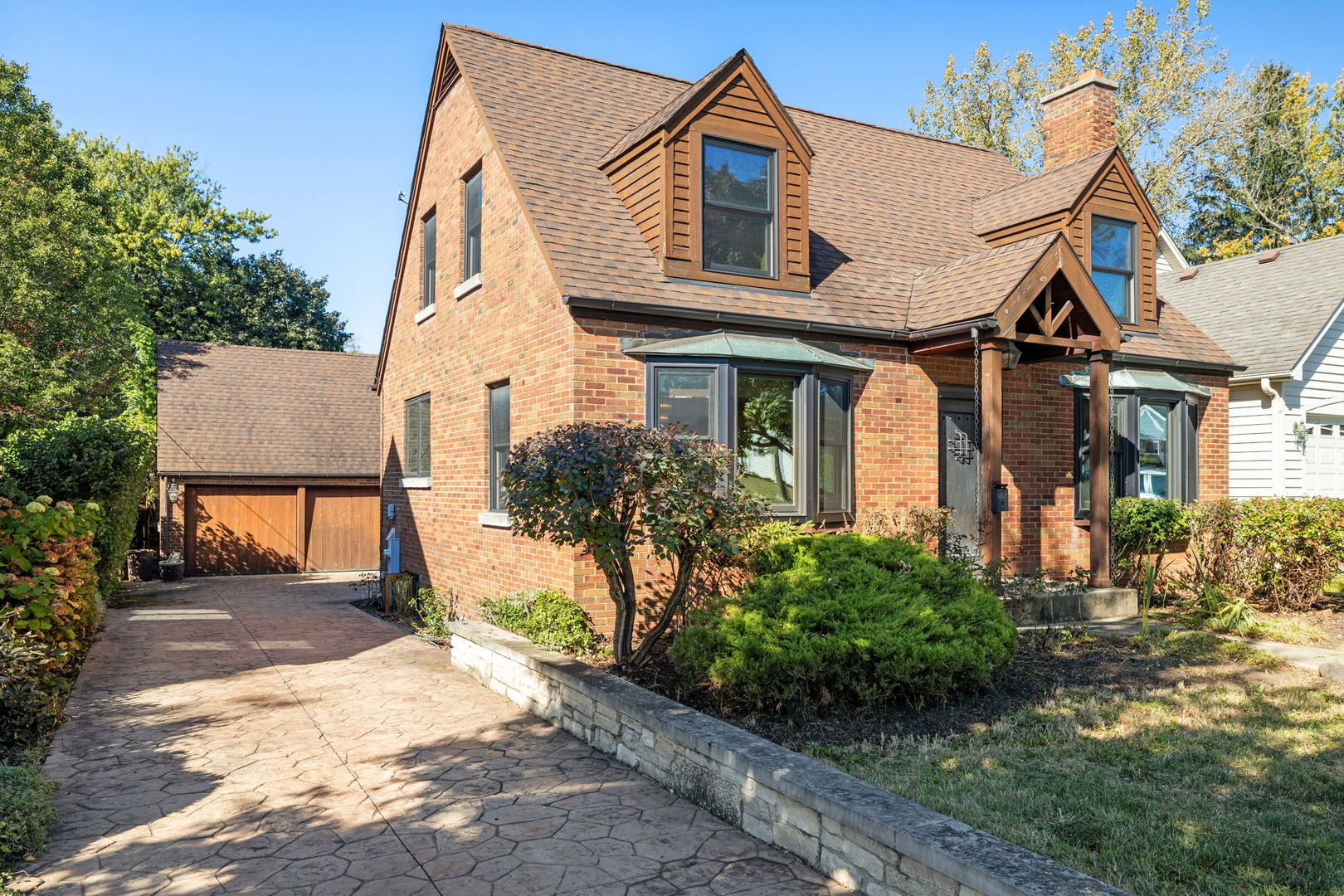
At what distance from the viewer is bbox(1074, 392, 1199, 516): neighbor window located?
42.7ft

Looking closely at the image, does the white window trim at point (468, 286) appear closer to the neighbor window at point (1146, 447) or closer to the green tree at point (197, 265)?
the neighbor window at point (1146, 447)

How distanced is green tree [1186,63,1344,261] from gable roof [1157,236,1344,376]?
14.8 metres

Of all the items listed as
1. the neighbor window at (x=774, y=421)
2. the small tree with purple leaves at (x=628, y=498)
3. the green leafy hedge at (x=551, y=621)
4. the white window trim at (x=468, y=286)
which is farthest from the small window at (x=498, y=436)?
the small tree with purple leaves at (x=628, y=498)

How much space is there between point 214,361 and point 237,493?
4.94 m

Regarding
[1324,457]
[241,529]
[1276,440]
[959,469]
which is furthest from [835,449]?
[241,529]

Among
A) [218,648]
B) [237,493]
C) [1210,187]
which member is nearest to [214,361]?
[237,493]

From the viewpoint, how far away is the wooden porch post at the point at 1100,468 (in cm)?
1131

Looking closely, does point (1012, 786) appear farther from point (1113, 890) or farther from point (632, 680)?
point (632, 680)

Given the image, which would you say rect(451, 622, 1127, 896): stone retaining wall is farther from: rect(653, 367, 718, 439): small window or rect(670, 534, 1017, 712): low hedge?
rect(653, 367, 718, 439): small window

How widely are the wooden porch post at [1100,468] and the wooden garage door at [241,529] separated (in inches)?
695

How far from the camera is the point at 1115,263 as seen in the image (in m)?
13.6

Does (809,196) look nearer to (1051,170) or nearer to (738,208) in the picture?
(738,208)

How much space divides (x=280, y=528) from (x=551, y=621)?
15203mm

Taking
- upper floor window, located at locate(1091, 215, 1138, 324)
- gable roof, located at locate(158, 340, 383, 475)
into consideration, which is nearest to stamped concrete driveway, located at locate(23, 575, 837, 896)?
upper floor window, located at locate(1091, 215, 1138, 324)
